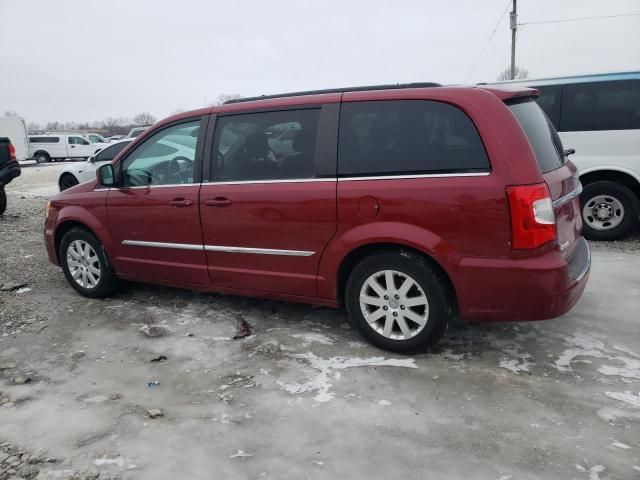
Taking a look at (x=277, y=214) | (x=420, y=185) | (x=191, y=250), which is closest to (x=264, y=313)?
(x=191, y=250)

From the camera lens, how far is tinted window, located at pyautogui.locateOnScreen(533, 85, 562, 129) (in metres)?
6.46

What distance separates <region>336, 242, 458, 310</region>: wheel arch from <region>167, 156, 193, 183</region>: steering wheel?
1.61 m

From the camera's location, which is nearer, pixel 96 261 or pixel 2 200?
pixel 96 261

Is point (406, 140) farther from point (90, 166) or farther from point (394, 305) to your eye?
point (90, 166)

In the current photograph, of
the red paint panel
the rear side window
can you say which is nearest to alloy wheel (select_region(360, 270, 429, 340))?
the red paint panel

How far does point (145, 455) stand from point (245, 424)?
53 cm

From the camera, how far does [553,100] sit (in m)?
6.51

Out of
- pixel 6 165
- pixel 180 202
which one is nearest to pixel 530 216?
pixel 180 202

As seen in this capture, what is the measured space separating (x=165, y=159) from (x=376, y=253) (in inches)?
85.5

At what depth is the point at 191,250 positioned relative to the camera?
4242 mm

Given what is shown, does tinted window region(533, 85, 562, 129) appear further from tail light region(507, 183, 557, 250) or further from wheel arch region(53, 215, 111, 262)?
wheel arch region(53, 215, 111, 262)

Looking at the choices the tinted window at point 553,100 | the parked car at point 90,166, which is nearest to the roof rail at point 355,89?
the tinted window at point 553,100

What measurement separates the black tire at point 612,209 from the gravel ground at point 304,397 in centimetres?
203

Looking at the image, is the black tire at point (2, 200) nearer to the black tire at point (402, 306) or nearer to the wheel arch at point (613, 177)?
the black tire at point (402, 306)
